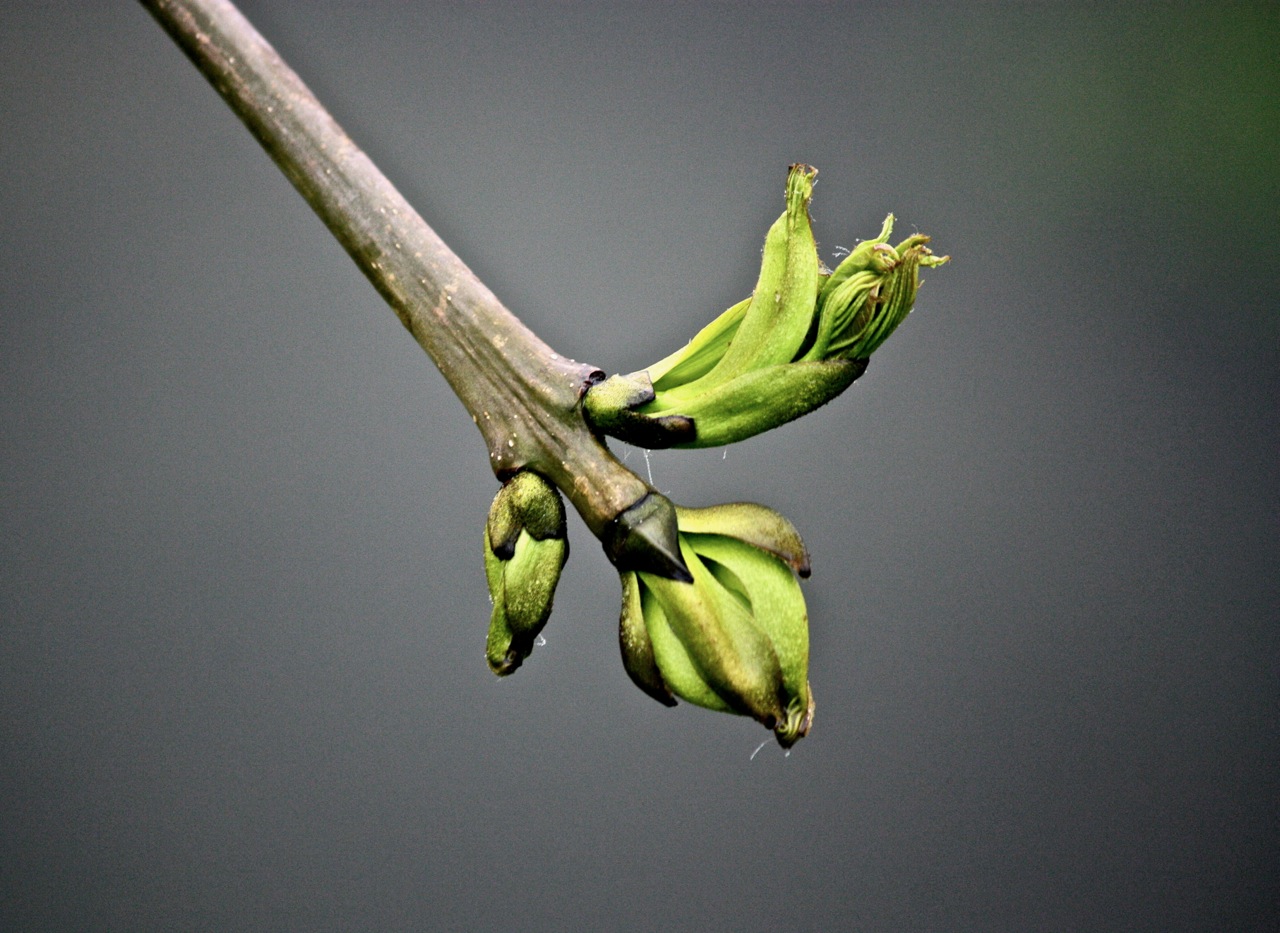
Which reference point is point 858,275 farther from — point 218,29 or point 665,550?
point 218,29

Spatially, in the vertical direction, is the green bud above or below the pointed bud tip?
above

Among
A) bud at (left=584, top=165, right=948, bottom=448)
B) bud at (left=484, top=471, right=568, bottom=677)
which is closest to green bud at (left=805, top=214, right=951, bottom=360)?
bud at (left=584, top=165, right=948, bottom=448)

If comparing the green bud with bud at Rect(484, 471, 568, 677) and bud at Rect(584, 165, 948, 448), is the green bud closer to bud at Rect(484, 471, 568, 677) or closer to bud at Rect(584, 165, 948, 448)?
bud at Rect(584, 165, 948, 448)

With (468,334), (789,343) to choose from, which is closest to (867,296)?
(789,343)

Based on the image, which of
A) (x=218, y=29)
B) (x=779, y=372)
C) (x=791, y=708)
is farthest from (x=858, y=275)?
(x=218, y=29)

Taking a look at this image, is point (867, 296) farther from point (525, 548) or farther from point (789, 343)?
point (525, 548)

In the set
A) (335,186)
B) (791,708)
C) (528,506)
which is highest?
(335,186)
